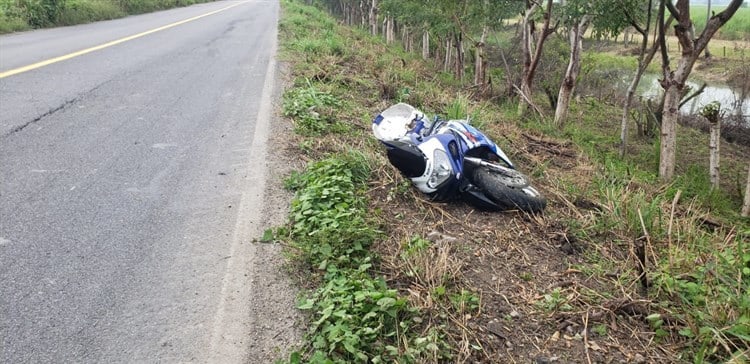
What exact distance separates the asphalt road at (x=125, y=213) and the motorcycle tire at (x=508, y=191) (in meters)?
1.72

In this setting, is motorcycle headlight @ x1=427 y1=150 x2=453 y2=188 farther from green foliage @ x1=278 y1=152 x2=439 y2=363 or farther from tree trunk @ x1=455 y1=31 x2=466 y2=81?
tree trunk @ x1=455 y1=31 x2=466 y2=81

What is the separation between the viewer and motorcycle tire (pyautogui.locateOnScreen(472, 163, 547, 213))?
13.0 feet

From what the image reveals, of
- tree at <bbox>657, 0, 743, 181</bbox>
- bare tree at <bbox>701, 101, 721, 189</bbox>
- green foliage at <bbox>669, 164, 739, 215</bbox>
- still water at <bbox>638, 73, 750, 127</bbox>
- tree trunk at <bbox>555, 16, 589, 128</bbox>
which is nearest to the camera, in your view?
tree at <bbox>657, 0, 743, 181</bbox>

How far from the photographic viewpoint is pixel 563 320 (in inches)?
109

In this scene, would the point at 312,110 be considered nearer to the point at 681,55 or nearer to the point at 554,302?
the point at 554,302

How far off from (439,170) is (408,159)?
10.0 inches

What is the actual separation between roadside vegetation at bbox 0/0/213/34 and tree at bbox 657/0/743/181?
14.4 metres

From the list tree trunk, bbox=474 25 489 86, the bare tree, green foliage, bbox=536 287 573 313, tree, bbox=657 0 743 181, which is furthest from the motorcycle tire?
tree trunk, bbox=474 25 489 86

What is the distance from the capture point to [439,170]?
395 cm

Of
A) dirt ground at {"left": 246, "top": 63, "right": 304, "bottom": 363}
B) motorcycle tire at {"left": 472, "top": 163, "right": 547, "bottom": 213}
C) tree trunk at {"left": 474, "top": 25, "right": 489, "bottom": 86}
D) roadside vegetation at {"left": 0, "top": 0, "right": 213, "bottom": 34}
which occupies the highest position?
roadside vegetation at {"left": 0, "top": 0, "right": 213, "bottom": 34}

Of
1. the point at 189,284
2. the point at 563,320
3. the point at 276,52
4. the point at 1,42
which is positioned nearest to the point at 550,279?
the point at 563,320

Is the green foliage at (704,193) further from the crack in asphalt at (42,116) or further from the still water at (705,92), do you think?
the still water at (705,92)

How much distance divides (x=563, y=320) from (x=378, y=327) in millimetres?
1052

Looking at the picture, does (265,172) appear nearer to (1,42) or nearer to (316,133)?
(316,133)
